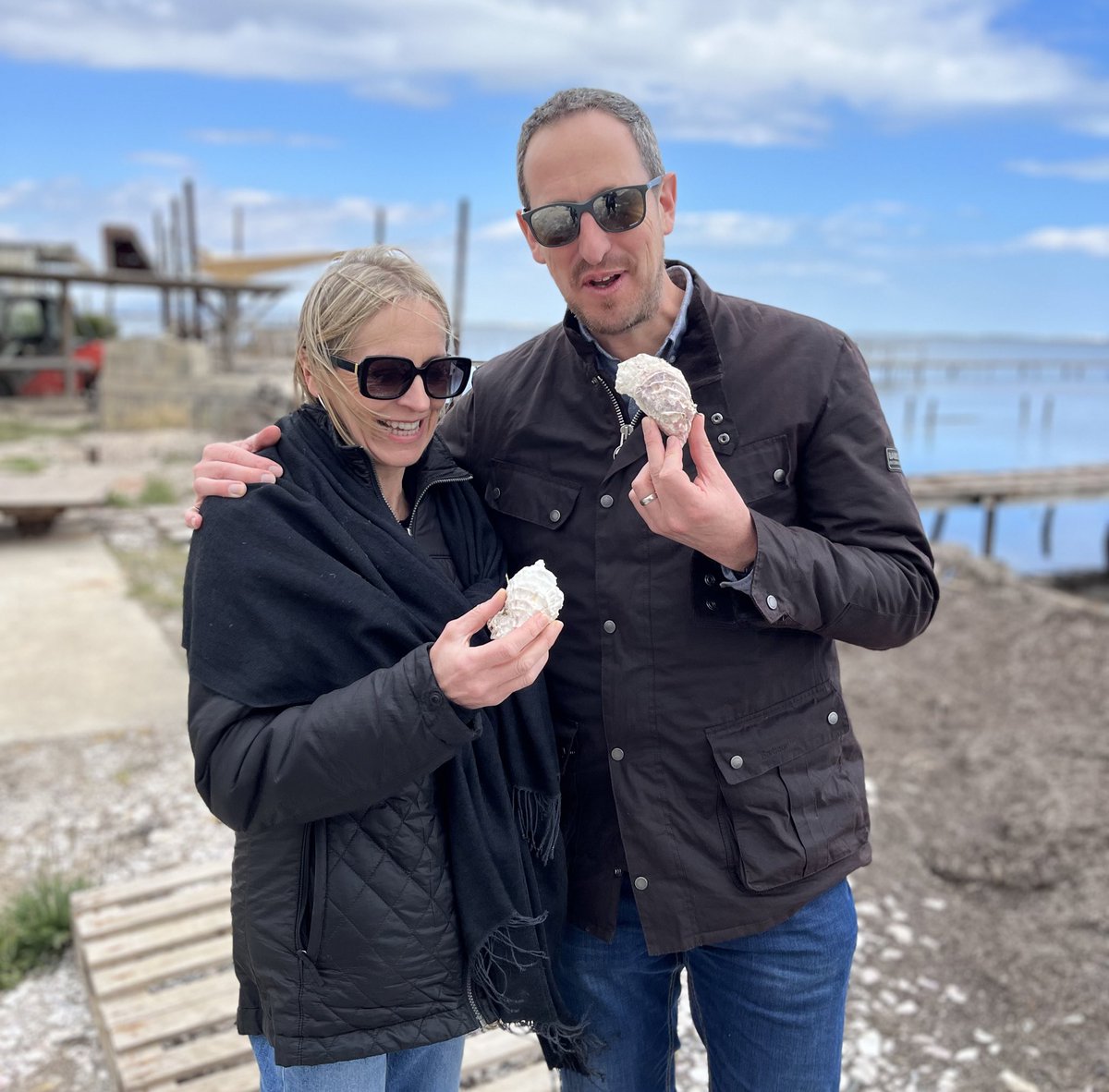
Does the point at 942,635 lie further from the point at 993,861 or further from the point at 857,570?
the point at 857,570

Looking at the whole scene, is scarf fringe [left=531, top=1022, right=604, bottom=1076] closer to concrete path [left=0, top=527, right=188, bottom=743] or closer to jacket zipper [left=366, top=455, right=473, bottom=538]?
jacket zipper [left=366, top=455, right=473, bottom=538]

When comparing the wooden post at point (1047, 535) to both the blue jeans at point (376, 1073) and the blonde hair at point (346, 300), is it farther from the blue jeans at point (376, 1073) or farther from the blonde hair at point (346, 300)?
the blonde hair at point (346, 300)

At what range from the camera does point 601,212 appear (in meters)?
2.15

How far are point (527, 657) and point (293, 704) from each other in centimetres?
47

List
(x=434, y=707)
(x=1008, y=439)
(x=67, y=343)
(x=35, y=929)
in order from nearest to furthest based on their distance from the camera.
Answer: (x=434, y=707) < (x=35, y=929) < (x=67, y=343) < (x=1008, y=439)

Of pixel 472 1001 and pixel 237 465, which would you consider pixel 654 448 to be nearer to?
pixel 237 465

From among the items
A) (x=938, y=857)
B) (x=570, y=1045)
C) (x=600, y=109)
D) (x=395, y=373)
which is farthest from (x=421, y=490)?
(x=938, y=857)

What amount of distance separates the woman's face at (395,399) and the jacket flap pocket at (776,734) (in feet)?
2.92

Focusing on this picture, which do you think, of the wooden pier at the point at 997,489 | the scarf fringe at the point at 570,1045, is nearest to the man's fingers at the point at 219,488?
the scarf fringe at the point at 570,1045

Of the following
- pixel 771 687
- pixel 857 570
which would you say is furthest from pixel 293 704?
pixel 857 570

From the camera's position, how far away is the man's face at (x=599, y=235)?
217 cm

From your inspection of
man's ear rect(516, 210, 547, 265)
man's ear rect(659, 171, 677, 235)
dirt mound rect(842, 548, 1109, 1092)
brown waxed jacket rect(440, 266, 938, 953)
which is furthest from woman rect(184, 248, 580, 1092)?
dirt mound rect(842, 548, 1109, 1092)

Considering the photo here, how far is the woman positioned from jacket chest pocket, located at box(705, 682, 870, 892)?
1.25ft

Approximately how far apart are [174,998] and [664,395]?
9.94 ft
